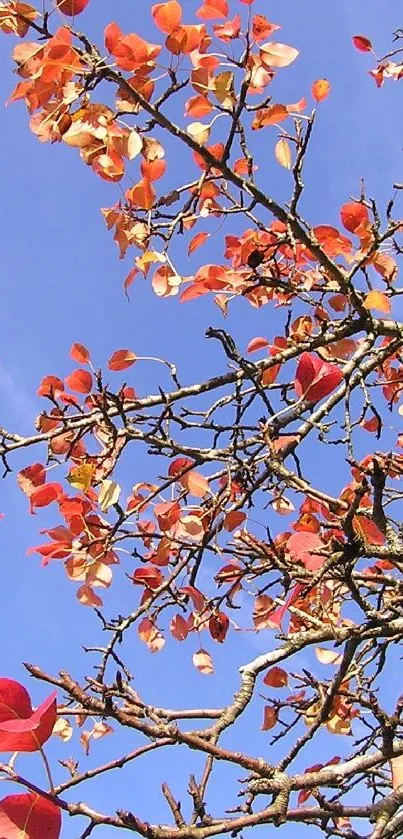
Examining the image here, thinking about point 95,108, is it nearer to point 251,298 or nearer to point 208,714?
point 251,298

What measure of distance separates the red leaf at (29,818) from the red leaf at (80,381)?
174 cm

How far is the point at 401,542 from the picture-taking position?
5.36ft

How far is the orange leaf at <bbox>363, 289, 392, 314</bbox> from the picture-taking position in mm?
2367

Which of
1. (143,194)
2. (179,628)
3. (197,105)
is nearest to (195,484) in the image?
(179,628)

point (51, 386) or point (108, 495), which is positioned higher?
point (51, 386)

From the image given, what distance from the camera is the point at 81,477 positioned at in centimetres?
219

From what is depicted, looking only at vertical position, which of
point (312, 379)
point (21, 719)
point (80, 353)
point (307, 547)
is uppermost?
point (80, 353)

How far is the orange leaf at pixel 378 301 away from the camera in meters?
2.37

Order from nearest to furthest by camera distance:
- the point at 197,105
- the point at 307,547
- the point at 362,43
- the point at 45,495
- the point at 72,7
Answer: the point at 307,547
the point at 72,7
the point at 197,105
the point at 45,495
the point at 362,43

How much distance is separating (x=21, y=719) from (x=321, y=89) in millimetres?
2501

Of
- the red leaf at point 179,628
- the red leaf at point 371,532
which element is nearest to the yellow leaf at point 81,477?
the red leaf at point 179,628

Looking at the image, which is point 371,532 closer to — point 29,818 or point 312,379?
point 312,379

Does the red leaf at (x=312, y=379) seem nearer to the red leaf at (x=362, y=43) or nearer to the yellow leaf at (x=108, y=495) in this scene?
the yellow leaf at (x=108, y=495)

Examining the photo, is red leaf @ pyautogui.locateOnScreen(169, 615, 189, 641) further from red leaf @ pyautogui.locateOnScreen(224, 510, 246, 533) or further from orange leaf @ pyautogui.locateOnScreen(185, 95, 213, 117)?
orange leaf @ pyautogui.locateOnScreen(185, 95, 213, 117)
